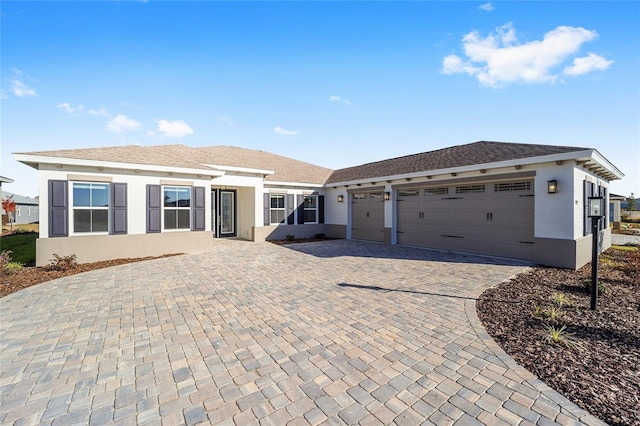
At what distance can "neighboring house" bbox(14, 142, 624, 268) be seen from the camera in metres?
8.24

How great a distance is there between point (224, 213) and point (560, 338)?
48.2 feet

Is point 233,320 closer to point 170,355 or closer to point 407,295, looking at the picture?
point 170,355

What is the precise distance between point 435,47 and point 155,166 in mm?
10002

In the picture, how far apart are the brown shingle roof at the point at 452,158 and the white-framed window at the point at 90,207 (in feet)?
34.5

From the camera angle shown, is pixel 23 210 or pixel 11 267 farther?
pixel 23 210

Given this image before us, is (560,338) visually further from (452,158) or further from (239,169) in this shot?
(239,169)

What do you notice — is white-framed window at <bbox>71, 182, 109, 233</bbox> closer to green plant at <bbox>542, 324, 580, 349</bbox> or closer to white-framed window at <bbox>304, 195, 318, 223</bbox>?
white-framed window at <bbox>304, 195, 318, 223</bbox>

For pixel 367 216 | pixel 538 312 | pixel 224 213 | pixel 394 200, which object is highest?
pixel 394 200

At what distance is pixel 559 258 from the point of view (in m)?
8.02

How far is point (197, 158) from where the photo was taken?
12.8 m

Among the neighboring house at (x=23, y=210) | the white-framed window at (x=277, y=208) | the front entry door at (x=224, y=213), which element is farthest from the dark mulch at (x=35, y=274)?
the neighboring house at (x=23, y=210)

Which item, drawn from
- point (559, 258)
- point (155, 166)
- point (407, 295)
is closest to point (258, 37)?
point (155, 166)

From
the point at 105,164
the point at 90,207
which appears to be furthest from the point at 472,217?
the point at 90,207

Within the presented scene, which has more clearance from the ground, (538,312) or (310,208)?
(310,208)
